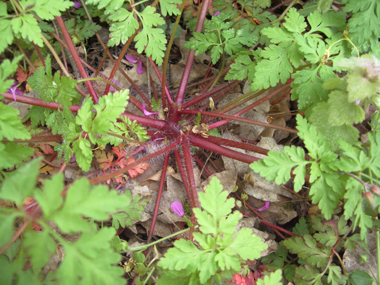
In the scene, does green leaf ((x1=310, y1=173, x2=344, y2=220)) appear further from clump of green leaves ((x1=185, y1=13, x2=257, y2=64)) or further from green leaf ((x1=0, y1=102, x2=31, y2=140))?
green leaf ((x1=0, y1=102, x2=31, y2=140))

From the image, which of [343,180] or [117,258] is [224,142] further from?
[117,258]

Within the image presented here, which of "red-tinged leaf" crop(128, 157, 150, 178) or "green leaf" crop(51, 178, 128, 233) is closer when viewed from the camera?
"green leaf" crop(51, 178, 128, 233)

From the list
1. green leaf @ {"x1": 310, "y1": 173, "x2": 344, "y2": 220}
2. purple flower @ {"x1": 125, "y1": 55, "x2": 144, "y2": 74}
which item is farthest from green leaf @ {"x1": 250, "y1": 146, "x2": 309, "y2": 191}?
purple flower @ {"x1": 125, "y1": 55, "x2": 144, "y2": 74}

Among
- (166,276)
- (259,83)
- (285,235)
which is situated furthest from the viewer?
(285,235)

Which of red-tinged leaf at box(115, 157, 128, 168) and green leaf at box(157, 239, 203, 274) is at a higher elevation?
red-tinged leaf at box(115, 157, 128, 168)

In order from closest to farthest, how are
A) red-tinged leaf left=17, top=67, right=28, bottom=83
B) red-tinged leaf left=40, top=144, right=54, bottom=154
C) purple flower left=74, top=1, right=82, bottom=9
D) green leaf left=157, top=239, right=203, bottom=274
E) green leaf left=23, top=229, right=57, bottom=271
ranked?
green leaf left=23, top=229, right=57, bottom=271
green leaf left=157, top=239, right=203, bottom=274
red-tinged leaf left=40, top=144, right=54, bottom=154
red-tinged leaf left=17, top=67, right=28, bottom=83
purple flower left=74, top=1, right=82, bottom=9

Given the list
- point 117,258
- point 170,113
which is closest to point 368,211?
point 117,258

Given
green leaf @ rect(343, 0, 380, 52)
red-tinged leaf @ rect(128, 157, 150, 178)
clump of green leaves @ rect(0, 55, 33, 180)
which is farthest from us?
red-tinged leaf @ rect(128, 157, 150, 178)
